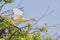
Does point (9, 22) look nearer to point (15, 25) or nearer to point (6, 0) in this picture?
point (15, 25)

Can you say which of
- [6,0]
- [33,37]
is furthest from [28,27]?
[6,0]

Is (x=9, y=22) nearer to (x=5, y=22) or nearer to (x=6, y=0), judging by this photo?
(x=5, y=22)

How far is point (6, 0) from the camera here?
415mm

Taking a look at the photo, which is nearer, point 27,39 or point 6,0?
point 27,39

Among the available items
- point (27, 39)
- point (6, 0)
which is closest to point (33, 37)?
point (27, 39)

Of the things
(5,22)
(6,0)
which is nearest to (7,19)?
(5,22)

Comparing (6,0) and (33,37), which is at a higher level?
(6,0)

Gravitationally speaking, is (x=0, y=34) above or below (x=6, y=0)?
below

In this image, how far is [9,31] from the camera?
34 cm

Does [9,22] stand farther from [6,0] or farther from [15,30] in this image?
[6,0]

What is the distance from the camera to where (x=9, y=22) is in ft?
0.99

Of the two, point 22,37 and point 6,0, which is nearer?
point 22,37

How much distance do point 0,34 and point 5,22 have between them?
93 millimetres

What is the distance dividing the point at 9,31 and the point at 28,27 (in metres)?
0.06
